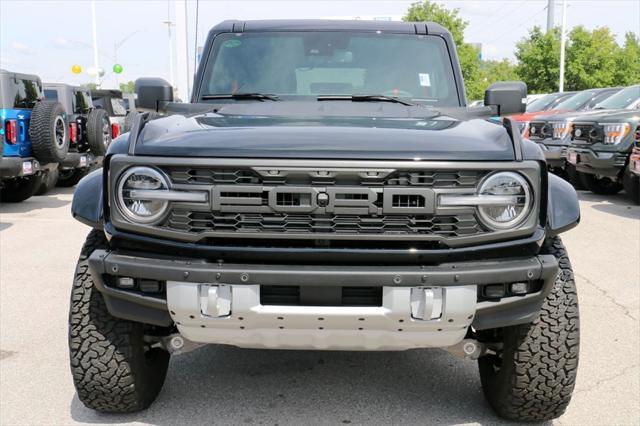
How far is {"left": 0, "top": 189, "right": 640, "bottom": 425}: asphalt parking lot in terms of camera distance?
3201 mm

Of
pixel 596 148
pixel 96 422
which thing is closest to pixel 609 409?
pixel 96 422

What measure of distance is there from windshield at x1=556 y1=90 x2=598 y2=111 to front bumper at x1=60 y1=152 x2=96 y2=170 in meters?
9.57

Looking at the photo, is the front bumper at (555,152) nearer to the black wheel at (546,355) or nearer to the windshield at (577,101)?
the windshield at (577,101)

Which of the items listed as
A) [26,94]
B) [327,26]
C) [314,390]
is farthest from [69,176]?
[314,390]

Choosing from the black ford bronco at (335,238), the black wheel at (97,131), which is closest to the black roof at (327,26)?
the black ford bronco at (335,238)

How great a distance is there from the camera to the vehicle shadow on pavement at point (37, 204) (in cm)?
1017

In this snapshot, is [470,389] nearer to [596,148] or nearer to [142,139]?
[142,139]

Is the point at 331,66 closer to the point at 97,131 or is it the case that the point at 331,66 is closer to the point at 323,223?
the point at 323,223

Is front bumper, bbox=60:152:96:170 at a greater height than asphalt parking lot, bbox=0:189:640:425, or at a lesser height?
greater

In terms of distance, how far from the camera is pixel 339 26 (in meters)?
4.38

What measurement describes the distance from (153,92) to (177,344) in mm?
1799

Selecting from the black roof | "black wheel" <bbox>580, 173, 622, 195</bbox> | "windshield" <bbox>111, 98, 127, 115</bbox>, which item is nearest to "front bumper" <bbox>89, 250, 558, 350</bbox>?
the black roof

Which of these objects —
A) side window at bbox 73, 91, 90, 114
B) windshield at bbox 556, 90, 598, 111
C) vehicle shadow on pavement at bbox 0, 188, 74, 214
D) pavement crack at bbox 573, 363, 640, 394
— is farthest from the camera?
windshield at bbox 556, 90, 598, 111

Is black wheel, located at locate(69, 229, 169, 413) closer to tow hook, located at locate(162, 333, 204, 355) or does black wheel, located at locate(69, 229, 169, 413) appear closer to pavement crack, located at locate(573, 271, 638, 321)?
tow hook, located at locate(162, 333, 204, 355)
